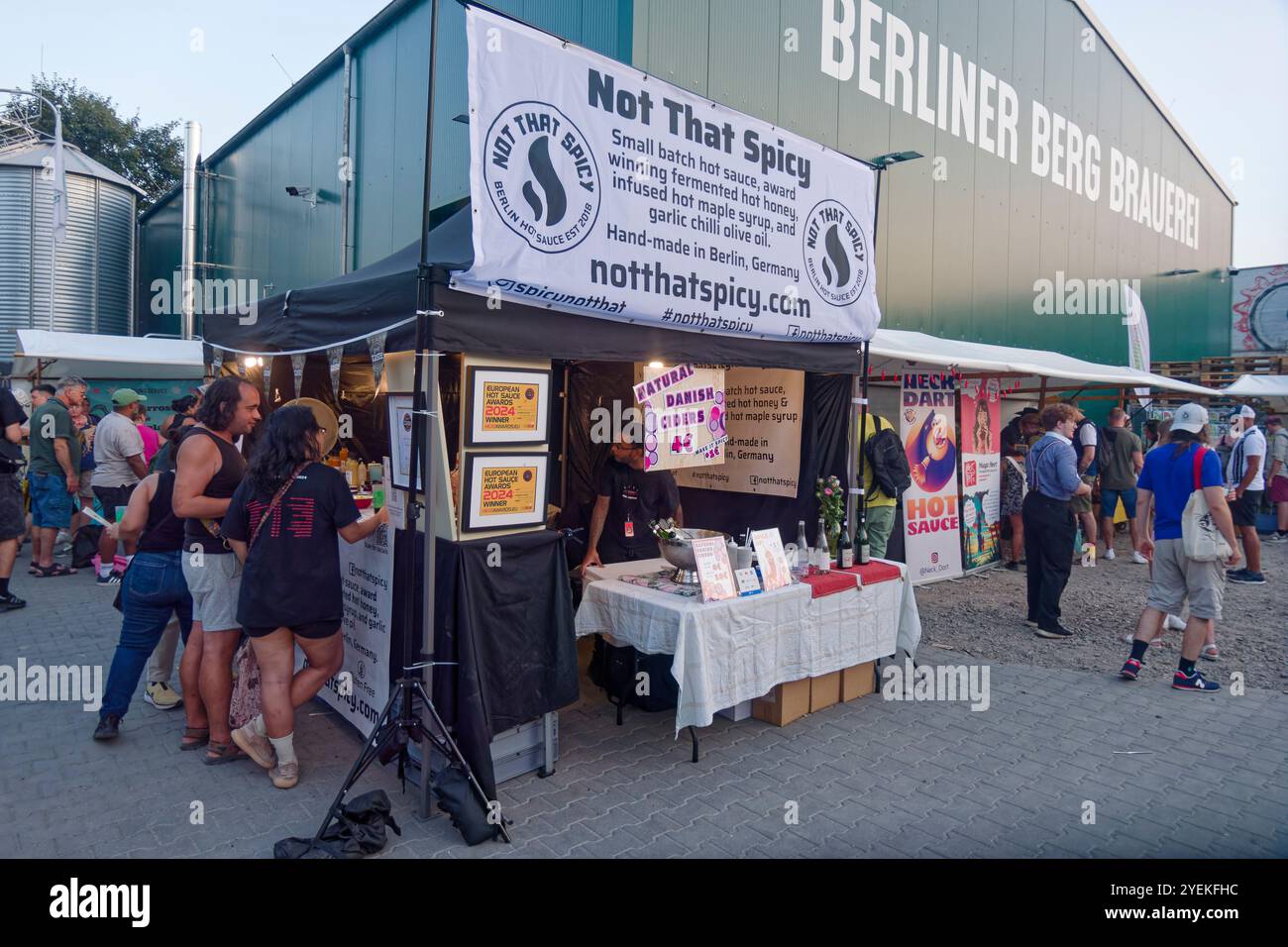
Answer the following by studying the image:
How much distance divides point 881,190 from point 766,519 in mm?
5303

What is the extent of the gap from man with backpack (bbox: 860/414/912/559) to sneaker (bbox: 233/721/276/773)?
4.98 metres

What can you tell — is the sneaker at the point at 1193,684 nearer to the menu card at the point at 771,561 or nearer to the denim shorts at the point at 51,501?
the menu card at the point at 771,561

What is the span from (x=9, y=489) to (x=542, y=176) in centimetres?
Result: 595

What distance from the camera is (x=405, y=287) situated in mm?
3488

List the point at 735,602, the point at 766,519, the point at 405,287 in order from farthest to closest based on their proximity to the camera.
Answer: the point at 766,519, the point at 735,602, the point at 405,287

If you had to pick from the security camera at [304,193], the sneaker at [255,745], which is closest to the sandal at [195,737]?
the sneaker at [255,745]

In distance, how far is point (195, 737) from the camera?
4246mm

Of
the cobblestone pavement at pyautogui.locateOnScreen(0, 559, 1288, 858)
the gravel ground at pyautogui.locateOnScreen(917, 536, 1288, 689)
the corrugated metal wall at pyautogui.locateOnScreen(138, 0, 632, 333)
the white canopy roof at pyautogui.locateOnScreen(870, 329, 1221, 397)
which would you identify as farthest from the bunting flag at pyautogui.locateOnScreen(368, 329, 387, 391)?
the gravel ground at pyautogui.locateOnScreen(917, 536, 1288, 689)

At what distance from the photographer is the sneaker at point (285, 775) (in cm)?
377

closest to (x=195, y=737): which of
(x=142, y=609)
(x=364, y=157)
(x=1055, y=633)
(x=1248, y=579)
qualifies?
(x=142, y=609)

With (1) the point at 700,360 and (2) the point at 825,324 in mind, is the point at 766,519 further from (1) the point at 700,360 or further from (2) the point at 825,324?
(1) the point at 700,360

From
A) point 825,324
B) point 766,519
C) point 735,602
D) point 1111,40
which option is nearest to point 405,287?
point 735,602
